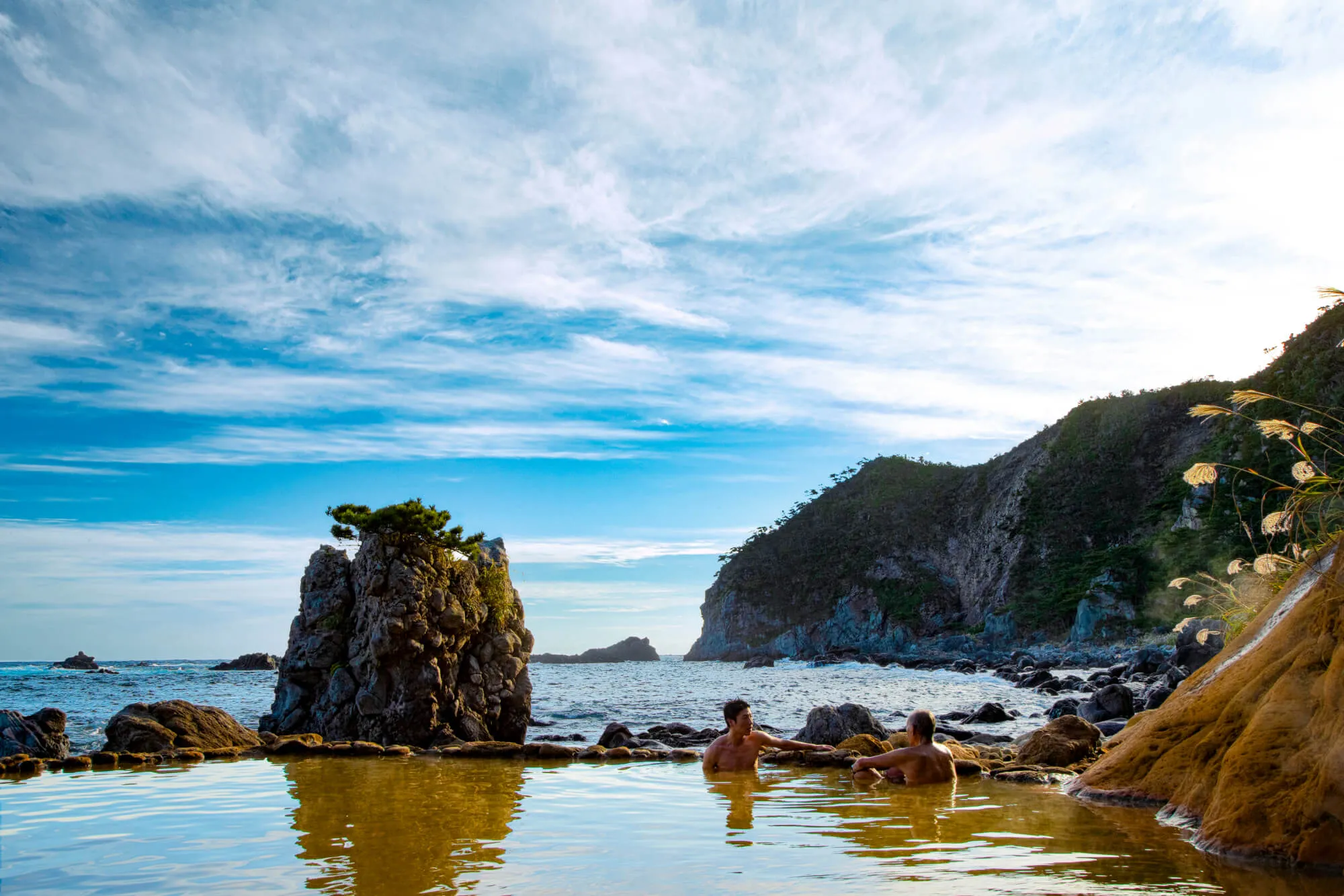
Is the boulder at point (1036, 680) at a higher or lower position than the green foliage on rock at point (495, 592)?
lower

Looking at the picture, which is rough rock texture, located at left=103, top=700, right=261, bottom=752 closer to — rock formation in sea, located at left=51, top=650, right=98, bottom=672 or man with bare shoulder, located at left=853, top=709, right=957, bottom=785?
man with bare shoulder, located at left=853, top=709, right=957, bottom=785

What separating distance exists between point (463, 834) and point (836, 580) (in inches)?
4721

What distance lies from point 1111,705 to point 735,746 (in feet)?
35.3

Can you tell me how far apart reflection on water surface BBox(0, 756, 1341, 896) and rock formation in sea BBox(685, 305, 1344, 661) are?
5424 centimetres

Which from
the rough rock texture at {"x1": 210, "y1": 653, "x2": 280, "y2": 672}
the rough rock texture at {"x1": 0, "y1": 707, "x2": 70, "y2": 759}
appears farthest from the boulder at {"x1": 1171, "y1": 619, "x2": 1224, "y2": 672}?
the rough rock texture at {"x1": 210, "y1": 653, "x2": 280, "y2": 672}

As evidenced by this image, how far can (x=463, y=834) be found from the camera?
8195 millimetres

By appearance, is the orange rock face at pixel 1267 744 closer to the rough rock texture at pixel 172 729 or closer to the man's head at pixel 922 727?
the man's head at pixel 922 727

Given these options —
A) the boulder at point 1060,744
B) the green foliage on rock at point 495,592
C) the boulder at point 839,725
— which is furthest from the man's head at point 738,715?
the green foliage on rock at point 495,592

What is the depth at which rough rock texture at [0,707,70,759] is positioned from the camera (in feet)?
56.0

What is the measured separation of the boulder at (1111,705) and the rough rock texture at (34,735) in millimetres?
21722

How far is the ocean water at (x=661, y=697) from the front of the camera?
27.5 meters

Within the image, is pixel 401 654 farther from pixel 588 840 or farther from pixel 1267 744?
pixel 1267 744

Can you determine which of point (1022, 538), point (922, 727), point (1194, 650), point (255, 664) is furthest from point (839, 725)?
point (255, 664)

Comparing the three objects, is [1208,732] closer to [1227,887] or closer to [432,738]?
[1227,887]
